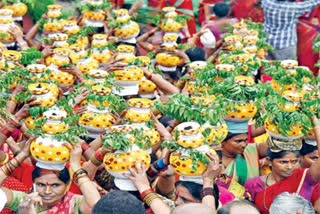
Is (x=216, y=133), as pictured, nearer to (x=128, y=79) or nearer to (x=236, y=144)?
(x=236, y=144)

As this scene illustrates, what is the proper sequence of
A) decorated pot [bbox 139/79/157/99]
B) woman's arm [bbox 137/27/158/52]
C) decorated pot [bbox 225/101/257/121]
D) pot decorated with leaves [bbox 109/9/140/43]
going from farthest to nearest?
woman's arm [bbox 137/27/158/52]
pot decorated with leaves [bbox 109/9/140/43]
decorated pot [bbox 139/79/157/99]
decorated pot [bbox 225/101/257/121]

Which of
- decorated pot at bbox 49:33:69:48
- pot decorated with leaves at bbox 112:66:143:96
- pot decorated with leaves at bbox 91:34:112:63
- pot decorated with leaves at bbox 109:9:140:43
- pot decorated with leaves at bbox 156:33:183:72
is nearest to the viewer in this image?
pot decorated with leaves at bbox 112:66:143:96

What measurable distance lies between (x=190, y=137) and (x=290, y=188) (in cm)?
72

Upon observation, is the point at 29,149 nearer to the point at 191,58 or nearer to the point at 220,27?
the point at 191,58

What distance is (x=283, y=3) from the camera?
10.1 metres

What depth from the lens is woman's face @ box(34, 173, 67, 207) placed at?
5852mm

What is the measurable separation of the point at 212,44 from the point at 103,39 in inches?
54.7

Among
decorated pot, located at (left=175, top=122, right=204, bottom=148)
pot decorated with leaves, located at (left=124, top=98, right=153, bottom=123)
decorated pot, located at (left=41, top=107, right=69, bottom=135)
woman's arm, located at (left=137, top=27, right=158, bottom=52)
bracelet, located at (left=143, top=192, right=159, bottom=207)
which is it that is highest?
decorated pot, located at (left=175, top=122, right=204, bottom=148)

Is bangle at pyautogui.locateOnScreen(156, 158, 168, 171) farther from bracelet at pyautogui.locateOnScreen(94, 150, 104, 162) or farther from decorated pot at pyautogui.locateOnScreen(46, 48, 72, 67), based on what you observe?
decorated pot at pyautogui.locateOnScreen(46, 48, 72, 67)

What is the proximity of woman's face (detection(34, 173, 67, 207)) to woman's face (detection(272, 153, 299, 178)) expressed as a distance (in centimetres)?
137

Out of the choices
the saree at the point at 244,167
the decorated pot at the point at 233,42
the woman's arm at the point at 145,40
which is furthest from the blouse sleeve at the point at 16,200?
the woman's arm at the point at 145,40

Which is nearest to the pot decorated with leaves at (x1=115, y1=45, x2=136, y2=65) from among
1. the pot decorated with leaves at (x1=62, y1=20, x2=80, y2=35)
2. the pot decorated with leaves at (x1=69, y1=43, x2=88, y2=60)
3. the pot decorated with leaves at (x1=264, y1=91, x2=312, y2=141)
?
the pot decorated with leaves at (x1=69, y1=43, x2=88, y2=60)

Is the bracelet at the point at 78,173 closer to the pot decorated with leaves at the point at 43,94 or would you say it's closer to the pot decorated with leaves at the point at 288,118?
the pot decorated with leaves at the point at 43,94

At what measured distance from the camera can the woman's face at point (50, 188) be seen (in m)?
5.85
